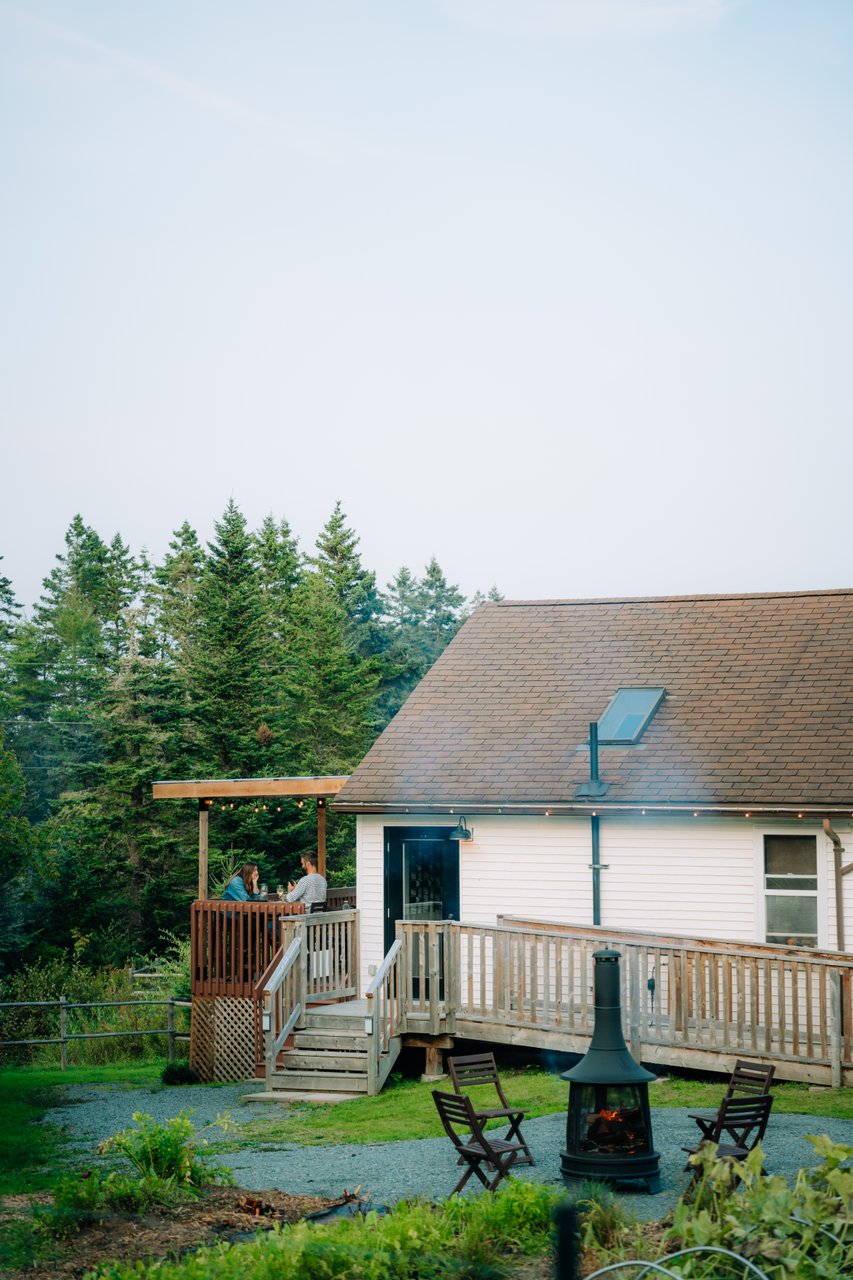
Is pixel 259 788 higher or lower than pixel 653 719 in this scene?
lower

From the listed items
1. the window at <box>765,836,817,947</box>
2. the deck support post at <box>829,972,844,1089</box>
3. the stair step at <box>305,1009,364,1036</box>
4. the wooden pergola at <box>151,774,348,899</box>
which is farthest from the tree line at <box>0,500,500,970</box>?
the deck support post at <box>829,972,844,1089</box>

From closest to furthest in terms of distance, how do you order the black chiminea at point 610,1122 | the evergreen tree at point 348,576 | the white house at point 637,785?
the black chiminea at point 610,1122 < the white house at point 637,785 < the evergreen tree at point 348,576

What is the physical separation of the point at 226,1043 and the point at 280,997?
70.7 inches

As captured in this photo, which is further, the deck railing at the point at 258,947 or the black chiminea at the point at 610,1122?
the deck railing at the point at 258,947

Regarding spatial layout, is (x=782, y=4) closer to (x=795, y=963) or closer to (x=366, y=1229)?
(x=795, y=963)

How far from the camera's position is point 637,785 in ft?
54.1

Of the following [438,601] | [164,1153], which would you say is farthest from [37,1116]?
[438,601]

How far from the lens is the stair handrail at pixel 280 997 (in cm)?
1504

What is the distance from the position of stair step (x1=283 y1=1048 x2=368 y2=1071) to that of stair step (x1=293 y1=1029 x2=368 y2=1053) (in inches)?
4.4

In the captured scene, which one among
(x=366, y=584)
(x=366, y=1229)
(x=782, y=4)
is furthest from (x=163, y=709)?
(x=366, y=1229)

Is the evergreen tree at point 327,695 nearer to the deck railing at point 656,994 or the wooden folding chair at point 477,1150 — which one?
the deck railing at point 656,994

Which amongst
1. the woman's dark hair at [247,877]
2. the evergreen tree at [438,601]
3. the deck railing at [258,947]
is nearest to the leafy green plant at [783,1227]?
the deck railing at [258,947]

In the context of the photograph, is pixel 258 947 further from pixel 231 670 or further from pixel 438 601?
pixel 438 601

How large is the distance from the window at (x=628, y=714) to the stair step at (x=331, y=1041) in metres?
5.06
